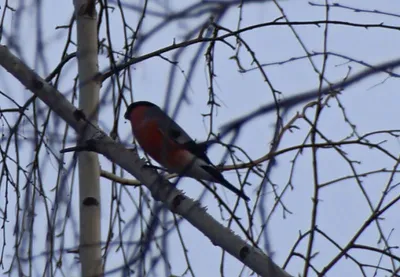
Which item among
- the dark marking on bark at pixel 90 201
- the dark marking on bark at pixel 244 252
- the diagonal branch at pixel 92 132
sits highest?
the diagonal branch at pixel 92 132

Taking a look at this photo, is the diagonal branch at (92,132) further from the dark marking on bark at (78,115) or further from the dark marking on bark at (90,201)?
the dark marking on bark at (90,201)

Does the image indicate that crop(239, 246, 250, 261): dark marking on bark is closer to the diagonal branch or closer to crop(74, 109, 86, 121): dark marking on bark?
the diagonal branch

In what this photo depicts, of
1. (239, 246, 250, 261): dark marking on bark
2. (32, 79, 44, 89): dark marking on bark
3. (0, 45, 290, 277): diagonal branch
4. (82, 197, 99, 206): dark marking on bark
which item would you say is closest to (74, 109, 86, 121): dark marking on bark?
(0, 45, 290, 277): diagonal branch

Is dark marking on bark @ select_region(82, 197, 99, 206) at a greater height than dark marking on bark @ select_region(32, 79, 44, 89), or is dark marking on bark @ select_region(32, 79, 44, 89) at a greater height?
dark marking on bark @ select_region(32, 79, 44, 89)

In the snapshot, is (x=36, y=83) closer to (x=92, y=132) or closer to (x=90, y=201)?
(x=92, y=132)

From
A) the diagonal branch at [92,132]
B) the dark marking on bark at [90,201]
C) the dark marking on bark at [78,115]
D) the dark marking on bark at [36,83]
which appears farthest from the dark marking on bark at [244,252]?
the dark marking on bark at [36,83]

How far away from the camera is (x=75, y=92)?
2586 millimetres

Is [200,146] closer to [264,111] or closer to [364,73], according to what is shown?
[264,111]

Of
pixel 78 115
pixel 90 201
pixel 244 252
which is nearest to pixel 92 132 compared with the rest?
pixel 78 115

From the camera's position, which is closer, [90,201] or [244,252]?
[244,252]

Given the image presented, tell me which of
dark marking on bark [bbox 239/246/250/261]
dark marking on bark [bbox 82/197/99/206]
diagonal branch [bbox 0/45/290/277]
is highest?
diagonal branch [bbox 0/45/290/277]

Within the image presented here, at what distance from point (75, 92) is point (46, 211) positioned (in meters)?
0.44

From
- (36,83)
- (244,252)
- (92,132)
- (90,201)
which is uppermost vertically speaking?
(36,83)

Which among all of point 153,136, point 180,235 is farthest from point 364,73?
point 153,136
